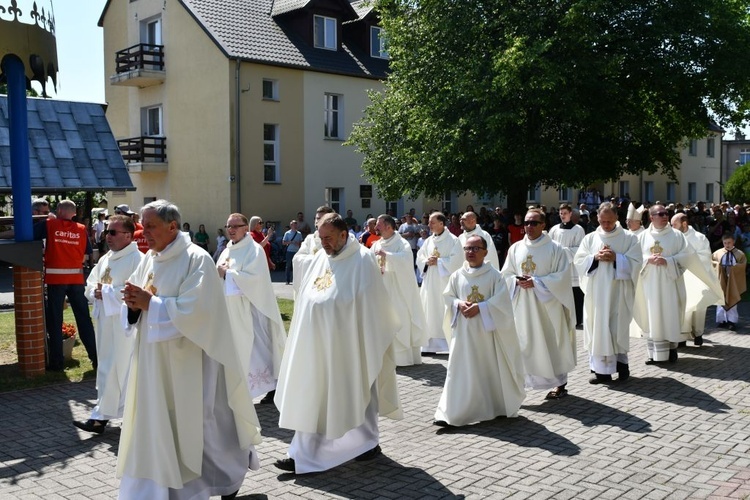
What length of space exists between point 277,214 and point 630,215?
1903cm

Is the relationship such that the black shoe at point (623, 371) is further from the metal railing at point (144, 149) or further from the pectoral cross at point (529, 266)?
the metal railing at point (144, 149)

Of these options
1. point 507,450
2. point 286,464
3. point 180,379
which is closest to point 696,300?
point 507,450

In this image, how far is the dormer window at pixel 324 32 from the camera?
31.5 meters

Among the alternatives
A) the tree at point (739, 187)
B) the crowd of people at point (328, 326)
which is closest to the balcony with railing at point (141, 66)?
the crowd of people at point (328, 326)

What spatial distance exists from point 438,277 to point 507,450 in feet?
18.1

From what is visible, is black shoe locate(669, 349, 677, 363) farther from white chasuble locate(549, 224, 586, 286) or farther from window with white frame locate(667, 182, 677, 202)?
window with white frame locate(667, 182, 677, 202)

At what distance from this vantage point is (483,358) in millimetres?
7918

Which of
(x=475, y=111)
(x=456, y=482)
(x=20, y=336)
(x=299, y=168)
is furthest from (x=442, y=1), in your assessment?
(x=456, y=482)

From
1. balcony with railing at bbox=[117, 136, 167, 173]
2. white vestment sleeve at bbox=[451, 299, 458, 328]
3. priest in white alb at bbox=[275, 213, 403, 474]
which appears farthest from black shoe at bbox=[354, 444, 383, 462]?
balcony with railing at bbox=[117, 136, 167, 173]

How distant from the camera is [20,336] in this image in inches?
392

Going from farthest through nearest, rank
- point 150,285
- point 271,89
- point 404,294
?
point 271,89, point 404,294, point 150,285

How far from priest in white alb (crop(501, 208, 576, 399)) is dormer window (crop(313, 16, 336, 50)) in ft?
78.5

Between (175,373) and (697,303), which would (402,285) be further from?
(175,373)

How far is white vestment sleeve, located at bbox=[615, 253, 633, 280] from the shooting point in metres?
9.86
